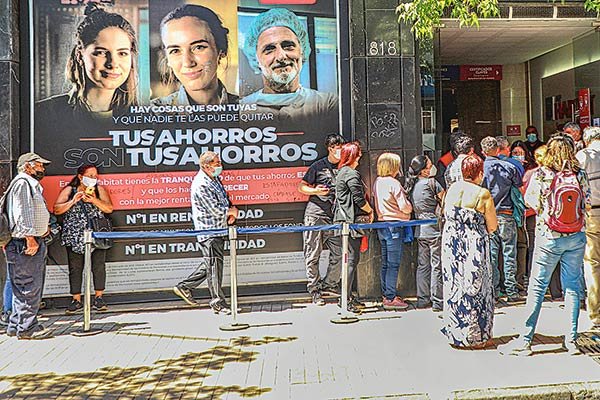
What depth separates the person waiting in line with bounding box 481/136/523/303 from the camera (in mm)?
8375

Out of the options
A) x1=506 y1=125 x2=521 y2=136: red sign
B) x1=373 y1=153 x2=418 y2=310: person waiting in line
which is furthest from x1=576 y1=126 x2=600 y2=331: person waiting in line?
x1=506 y1=125 x2=521 y2=136: red sign

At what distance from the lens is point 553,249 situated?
20.0 ft

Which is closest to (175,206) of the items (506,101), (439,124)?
(439,124)

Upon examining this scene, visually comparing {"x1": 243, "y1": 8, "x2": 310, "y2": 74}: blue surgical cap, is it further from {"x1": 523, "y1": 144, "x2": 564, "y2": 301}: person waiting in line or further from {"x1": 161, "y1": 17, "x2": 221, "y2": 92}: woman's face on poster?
{"x1": 523, "y1": 144, "x2": 564, "y2": 301}: person waiting in line

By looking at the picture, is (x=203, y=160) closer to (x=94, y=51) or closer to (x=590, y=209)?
(x=94, y=51)

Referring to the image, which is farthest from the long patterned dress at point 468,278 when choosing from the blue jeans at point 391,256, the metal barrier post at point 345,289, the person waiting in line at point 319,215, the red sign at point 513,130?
the red sign at point 513,130

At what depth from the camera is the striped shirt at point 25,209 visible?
705cm

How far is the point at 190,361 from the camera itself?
6.25 m

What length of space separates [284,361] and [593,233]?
11.7 ft

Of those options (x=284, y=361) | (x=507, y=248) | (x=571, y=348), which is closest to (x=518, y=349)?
(x=571, y=348)

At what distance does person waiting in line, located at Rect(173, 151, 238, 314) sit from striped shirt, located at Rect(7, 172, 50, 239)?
1812 mm

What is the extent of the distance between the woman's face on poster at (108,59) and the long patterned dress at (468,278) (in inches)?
190

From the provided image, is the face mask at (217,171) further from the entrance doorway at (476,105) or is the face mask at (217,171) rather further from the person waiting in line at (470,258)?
the entrance doorway at (476,105)

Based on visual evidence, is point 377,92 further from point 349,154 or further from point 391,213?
point 391,213
